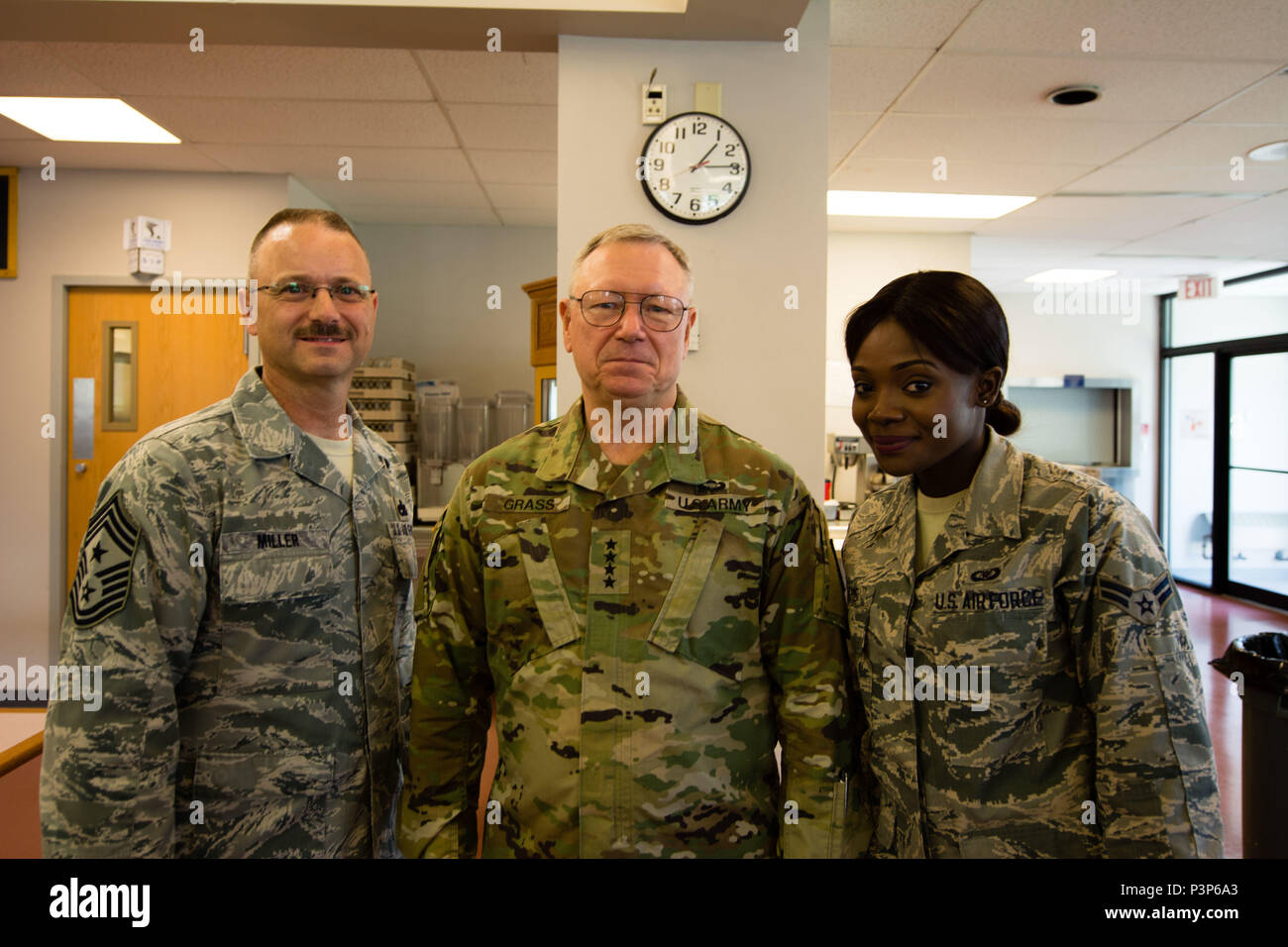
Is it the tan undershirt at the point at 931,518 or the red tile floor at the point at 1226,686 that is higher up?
the tan undershirt at the point at 931,518

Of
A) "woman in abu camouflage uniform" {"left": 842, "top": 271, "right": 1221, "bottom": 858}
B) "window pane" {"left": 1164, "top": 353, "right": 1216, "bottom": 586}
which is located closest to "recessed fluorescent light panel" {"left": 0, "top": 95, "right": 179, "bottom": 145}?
"woman in abu camouflage uniform" {"left": 842, "top": 271, "right": 1221, "bottom": 858}

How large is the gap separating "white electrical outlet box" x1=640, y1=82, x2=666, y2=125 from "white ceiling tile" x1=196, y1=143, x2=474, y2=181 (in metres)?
2.07

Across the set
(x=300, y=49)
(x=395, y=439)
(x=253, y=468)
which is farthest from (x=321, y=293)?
(x=395, y=439)

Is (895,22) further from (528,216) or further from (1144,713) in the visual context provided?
(528,216)

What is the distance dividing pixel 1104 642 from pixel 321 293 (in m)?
1.44

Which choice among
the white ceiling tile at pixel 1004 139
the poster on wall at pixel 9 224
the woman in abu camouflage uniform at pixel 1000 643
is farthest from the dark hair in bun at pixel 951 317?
the poster on wall at pixel 9 224

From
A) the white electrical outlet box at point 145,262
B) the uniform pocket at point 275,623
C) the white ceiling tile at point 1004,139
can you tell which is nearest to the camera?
the uniform pocket at point 275,623

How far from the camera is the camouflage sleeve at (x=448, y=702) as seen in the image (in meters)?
1.29

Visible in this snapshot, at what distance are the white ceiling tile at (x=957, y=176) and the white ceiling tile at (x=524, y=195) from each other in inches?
73.5

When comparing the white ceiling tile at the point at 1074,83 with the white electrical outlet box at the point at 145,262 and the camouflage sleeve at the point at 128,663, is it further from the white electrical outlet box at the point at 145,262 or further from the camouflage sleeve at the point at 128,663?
the white electrical outlet box at the point at 145,262

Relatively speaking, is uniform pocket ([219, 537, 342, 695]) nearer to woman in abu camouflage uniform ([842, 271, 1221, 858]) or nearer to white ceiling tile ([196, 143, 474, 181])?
woman in abu camouflage uniform ([842, 271, 1221, 858])

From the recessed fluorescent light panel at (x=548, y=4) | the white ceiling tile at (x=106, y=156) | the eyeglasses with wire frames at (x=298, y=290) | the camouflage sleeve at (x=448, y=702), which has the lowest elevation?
the camouflage sleeve at (x=448, y=702)

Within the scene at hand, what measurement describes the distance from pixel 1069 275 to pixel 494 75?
6.55 metres

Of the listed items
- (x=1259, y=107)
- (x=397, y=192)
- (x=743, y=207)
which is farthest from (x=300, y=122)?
(x=1259, y=107)
